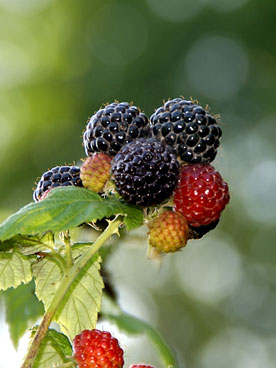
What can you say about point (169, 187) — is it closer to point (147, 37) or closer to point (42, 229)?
point (42, 229)

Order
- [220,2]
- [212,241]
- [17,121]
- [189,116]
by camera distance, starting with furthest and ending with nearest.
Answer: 1. [220,2]
2. [212,241]
3. [17,121]
4. [189,116]

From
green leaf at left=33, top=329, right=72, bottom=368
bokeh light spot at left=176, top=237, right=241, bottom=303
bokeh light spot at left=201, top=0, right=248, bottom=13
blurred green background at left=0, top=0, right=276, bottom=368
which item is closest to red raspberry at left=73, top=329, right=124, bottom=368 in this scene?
green leaf at left=33, top=329, right=72, bottom=368

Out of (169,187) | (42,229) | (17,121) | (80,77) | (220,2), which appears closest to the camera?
(42,229)

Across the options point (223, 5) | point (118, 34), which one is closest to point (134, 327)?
point (223, 5)

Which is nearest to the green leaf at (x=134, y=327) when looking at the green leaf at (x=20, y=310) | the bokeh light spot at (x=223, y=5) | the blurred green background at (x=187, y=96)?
the green leaf at (x=20, y=310)

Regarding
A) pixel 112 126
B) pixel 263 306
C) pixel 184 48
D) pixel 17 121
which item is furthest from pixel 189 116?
pixel 263 306
